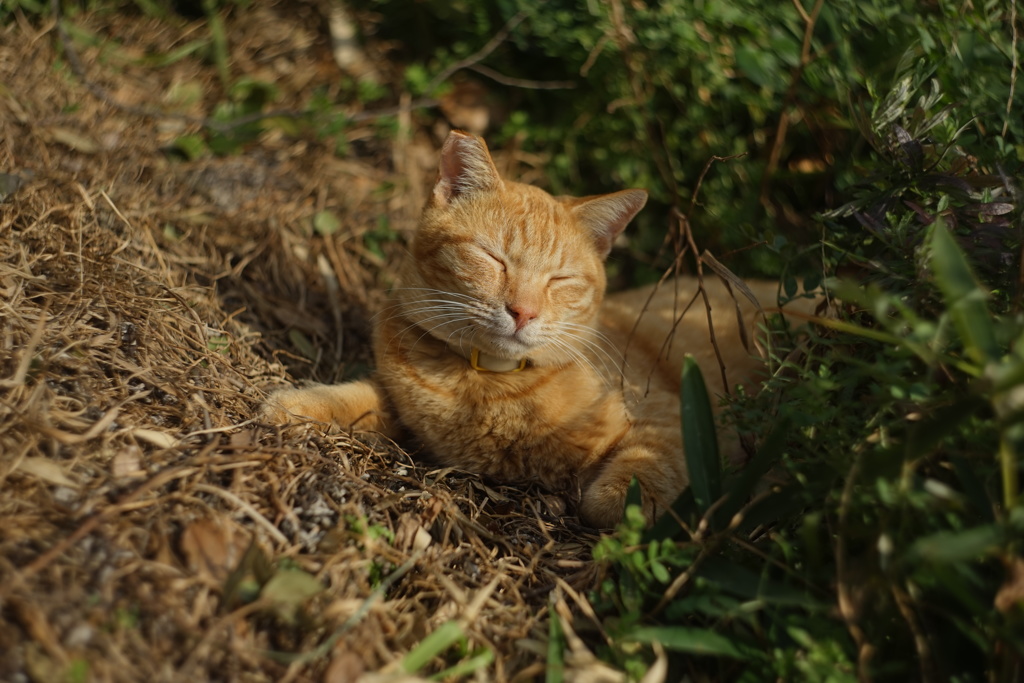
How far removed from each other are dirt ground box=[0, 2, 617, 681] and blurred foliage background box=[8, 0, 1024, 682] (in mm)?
311

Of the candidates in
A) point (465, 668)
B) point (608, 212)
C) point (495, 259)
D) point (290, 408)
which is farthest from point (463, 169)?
point (465, 668)

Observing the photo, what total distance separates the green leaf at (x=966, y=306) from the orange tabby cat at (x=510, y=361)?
1.02 m

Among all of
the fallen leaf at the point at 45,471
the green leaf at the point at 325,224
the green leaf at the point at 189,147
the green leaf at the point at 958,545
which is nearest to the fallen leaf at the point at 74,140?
the green leaf at the point at 189,147

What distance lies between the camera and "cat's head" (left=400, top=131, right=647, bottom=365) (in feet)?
8.35

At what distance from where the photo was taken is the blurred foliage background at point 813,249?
1.62 m

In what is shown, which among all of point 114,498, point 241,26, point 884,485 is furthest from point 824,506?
point 241,26

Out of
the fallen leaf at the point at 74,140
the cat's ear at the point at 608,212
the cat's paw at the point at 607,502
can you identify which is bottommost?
the cat's paw at the point at 607,502

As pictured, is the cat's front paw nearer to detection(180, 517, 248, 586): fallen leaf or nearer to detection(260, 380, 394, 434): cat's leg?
detection(260, 380, 394, 434): cat's leg

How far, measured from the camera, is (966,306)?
62.2 inches

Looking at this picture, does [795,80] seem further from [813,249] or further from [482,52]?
[482,52]

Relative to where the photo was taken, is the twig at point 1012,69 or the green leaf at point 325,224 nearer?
the twig at point 1012,69

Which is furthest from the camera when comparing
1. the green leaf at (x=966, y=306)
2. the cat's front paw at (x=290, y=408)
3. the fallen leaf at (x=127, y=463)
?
the cat's front paw at (x=290, y=408)

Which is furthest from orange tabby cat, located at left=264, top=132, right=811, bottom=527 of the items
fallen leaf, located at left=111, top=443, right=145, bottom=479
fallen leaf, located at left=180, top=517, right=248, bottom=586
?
fallen leaf, located at left=180, top=517, right=248, bottom=586

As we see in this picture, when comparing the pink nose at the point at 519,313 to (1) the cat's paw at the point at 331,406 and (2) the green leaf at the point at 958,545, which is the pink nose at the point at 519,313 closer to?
(1) the cat's paw at the point at 331,406
